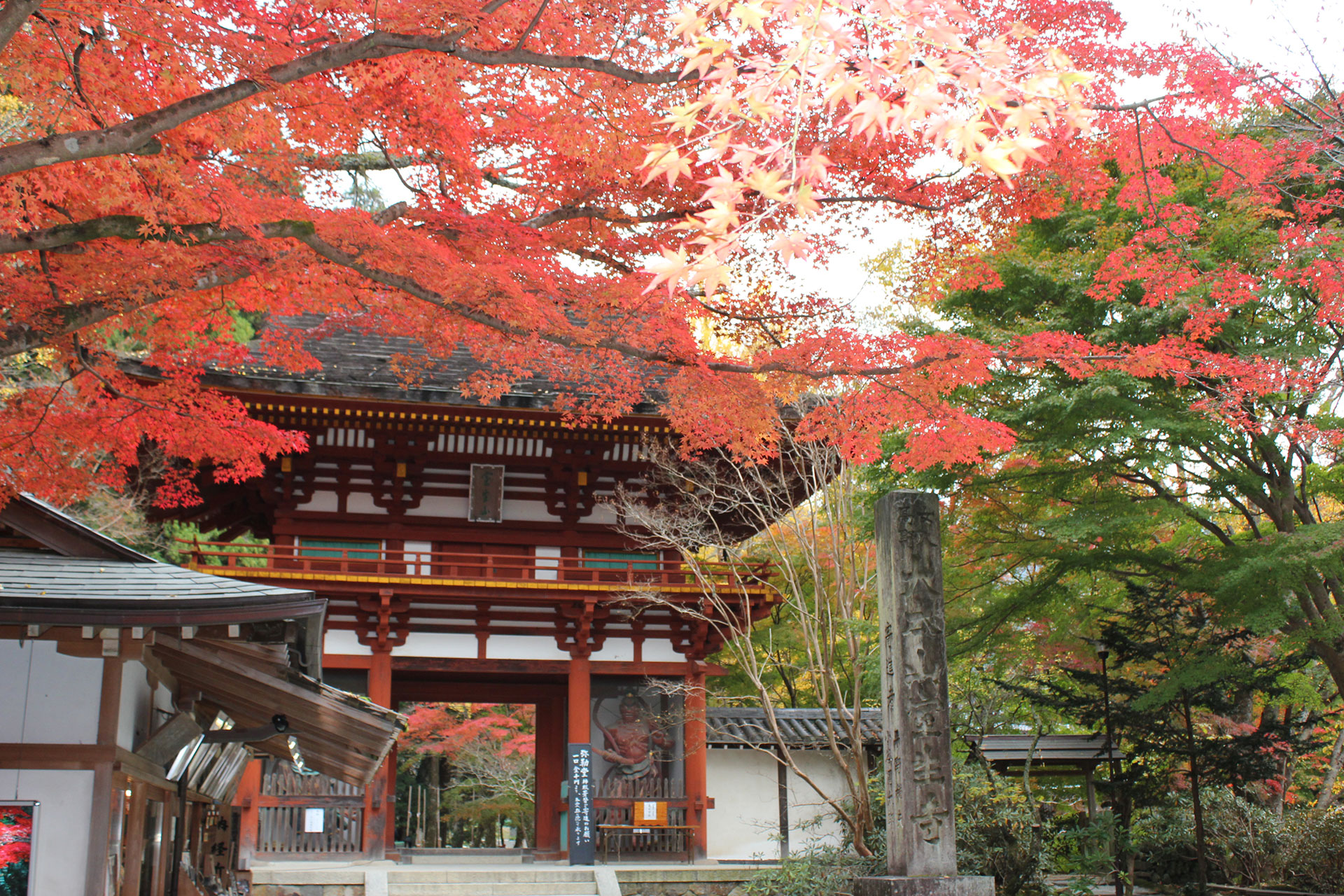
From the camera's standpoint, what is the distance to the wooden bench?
1277 cm

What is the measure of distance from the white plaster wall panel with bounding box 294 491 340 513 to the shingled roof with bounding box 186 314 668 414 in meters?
1.75

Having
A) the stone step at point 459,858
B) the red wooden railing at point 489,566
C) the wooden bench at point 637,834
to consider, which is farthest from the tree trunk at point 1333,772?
the stone step at point 459,858

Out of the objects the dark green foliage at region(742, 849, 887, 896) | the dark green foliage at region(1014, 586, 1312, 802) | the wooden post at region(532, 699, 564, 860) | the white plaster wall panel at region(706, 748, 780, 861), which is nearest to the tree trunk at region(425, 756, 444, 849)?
the wooden post at region(532, 699, 564, 860)

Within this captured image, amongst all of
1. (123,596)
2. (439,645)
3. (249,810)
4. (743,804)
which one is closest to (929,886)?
(123,596)

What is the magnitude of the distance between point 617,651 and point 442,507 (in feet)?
10.4

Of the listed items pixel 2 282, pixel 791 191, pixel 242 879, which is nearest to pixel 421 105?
pixel 2 282

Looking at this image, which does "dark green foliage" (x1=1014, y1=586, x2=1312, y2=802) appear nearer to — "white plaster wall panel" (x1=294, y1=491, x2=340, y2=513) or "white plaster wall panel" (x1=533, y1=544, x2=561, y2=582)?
"white plaster wall panel" (x1=533, y1=544, x2=561, y2=582)

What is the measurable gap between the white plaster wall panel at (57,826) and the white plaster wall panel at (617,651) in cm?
843

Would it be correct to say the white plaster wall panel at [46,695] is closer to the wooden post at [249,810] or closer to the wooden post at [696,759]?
the wooden post at [249,810]

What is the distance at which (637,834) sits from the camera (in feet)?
42.5

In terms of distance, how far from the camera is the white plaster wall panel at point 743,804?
14.8 meters

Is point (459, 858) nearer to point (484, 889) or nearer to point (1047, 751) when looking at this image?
point (484, 889)

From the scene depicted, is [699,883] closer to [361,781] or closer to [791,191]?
[361,781]

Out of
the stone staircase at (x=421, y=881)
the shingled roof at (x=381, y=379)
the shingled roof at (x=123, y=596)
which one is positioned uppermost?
the shingled roof at (x=381, y=379)
